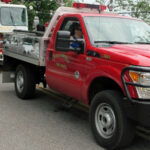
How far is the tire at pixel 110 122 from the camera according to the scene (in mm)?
4184

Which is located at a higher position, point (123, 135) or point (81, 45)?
point (81, 45)

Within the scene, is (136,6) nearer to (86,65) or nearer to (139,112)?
(86,65)

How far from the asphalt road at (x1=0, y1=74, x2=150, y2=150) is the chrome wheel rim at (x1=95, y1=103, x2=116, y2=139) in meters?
0.25

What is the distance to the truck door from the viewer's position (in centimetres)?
513

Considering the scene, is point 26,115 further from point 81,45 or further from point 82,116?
point 81,45

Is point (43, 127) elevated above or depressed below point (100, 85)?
below

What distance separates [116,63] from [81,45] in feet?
3.22

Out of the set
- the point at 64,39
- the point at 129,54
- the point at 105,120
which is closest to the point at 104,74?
the point at 129,54

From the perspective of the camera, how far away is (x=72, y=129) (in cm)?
544

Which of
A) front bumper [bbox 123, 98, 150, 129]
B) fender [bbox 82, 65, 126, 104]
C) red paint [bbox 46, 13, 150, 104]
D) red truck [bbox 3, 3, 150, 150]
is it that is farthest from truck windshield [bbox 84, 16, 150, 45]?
front bumper [bbox 123, 98, 150, 129]

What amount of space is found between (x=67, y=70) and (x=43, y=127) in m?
1.11

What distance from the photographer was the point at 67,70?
5.49m

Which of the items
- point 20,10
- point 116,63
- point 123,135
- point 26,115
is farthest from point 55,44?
A: point 20,10

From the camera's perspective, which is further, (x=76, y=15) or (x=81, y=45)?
(x=76, y=15)
